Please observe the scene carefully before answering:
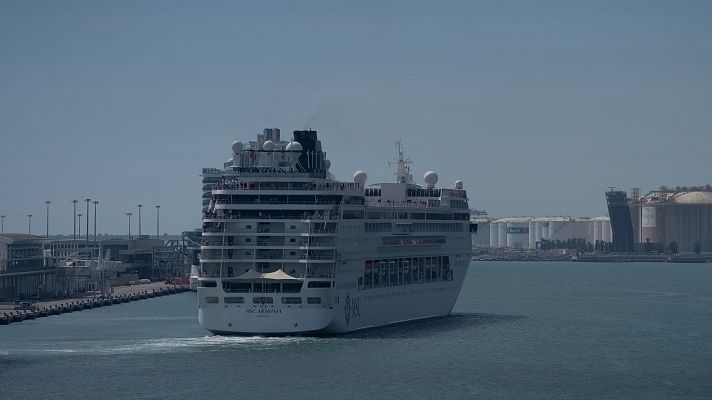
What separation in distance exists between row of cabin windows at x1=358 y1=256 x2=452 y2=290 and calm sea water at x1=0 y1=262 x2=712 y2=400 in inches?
121

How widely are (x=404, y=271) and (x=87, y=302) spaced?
122 ft

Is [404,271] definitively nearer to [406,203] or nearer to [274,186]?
[406,203]

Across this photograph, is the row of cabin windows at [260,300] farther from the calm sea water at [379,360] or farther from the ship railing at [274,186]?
the ship railing at [274,186]

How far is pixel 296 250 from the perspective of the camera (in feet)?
262

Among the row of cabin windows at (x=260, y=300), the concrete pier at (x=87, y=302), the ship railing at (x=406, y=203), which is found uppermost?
the ship railing at (x=406, y=203)

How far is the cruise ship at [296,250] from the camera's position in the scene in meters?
77.9

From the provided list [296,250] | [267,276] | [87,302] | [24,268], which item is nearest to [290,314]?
[267,276]

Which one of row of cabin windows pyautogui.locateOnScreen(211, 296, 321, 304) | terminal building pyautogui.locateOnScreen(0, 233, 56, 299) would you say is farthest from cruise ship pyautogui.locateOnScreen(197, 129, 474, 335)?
terminal building pyautogui.locateOnScreen(0, 233, 56, 299)

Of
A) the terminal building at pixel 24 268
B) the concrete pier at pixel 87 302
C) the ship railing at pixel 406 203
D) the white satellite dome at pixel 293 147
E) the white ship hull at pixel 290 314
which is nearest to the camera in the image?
the white ship hull at pixel 290 314

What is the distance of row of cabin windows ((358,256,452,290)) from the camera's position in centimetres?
8725

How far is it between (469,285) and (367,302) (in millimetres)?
81544

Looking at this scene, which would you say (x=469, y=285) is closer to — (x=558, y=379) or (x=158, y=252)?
(x=158, y=252)

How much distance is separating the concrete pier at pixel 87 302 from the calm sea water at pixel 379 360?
69.4 inches

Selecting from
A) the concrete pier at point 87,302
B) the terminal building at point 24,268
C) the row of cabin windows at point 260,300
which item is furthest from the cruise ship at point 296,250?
the terminal building at point 24,268
